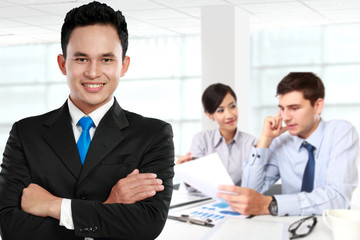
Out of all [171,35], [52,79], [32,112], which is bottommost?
[32,112]

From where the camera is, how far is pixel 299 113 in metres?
2.60

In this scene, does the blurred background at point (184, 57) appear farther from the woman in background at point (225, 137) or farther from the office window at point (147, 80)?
the woman in background at point (225, 137)

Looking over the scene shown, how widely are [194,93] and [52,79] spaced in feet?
9.58

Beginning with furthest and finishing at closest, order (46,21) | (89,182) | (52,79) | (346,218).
→ (52,79)
(46,21)
(346,218)
(89,182)

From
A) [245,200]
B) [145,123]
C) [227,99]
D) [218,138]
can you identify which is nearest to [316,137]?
[245,200]

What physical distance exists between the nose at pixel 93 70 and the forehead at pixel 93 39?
1.7 inches

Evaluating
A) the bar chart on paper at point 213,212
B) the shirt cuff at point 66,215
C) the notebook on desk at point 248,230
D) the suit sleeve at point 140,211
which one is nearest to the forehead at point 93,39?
the suit sleeve at point 140,211

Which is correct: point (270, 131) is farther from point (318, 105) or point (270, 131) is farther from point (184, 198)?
point (184, 198)

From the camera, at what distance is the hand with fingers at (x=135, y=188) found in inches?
53.5

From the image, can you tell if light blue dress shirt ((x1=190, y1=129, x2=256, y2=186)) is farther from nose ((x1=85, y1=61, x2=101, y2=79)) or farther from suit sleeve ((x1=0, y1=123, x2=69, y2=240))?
nose ((x1=85, y1=61, x2=101, y2=79))

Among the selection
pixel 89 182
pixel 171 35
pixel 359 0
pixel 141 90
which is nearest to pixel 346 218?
pixel 89 182

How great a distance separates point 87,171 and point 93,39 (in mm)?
375

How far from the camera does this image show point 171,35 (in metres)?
7.93

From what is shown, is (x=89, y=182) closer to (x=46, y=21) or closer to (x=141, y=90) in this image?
(x=46, y=21)
